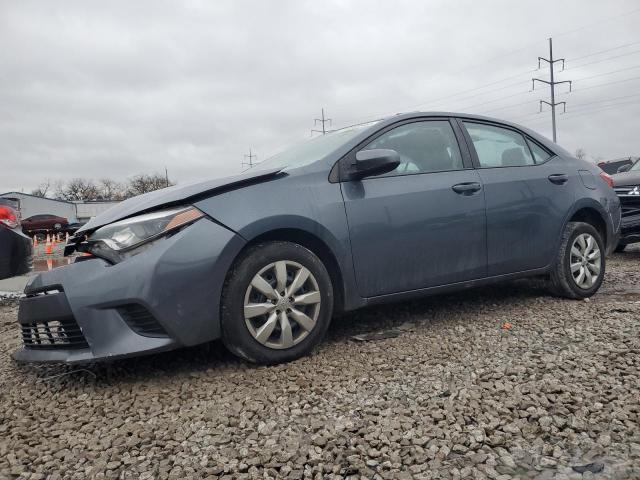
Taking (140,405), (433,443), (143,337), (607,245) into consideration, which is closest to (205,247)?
(143,337)

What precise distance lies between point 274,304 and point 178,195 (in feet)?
2.59

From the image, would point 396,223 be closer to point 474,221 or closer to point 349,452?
point 474,221

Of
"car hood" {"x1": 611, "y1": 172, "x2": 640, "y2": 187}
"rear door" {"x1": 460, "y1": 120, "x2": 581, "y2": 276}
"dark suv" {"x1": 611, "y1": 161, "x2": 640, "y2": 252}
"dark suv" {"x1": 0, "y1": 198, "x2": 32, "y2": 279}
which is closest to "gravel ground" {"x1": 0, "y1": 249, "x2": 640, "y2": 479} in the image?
"rear door" {"x1": 460, "y1": 120, "x2": 581, "y2": 276}

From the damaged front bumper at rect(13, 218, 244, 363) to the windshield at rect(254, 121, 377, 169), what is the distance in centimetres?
93

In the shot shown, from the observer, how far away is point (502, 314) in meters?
3.64

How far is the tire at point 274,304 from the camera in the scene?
259 cm

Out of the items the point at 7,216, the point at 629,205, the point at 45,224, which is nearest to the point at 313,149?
the point at 7,216

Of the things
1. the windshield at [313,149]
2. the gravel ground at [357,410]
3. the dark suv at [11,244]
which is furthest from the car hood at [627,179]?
the dark suv at [11,244]

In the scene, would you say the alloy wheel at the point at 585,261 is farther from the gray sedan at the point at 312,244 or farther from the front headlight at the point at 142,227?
the front headlight at the point at 142,227

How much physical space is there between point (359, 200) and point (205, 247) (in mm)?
1000

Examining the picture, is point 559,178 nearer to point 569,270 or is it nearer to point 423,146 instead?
point 569,270

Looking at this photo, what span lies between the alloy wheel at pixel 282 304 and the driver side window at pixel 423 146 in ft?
3.12

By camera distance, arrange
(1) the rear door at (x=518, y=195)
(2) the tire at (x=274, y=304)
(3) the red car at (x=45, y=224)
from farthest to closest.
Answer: (3) the red car at (x=45, y=224) → (1) the rear door at (x=518, y=195) → (2) the tire at (x=274, y=304)

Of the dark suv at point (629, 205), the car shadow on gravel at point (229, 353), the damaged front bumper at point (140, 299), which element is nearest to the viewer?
the damaged front bumper at point (140, 299)
